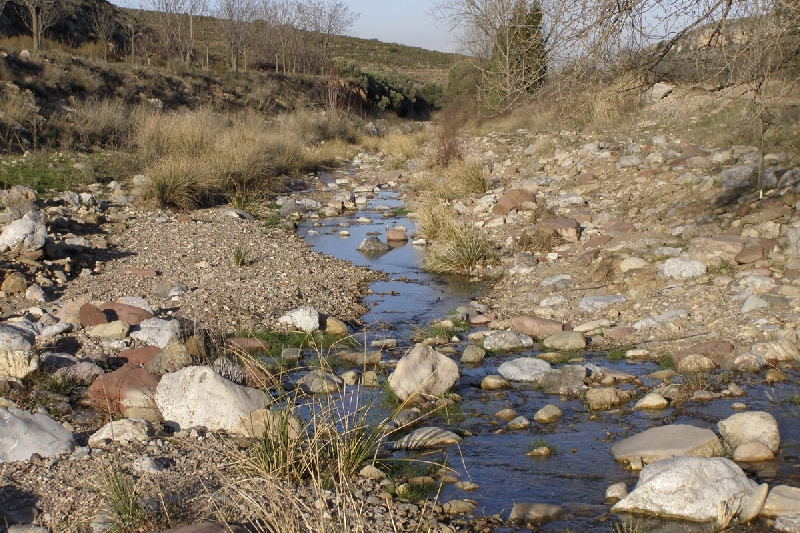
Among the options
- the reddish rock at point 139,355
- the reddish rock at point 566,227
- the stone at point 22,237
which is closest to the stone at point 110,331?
the reddish rock at point 139,355

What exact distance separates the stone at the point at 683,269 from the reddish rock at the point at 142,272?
485cm

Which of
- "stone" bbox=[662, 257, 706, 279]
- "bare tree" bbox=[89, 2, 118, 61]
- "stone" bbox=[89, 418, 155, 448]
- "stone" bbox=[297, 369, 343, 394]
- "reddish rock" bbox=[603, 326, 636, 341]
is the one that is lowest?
"stone" bbox=[297, 369, 343, 394]

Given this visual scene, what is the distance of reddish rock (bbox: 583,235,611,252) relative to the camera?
7.90 metres

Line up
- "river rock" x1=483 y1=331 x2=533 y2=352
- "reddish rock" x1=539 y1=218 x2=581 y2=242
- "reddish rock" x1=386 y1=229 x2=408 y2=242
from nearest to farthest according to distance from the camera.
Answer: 1. "river rock" x1=483 y1=331 x2=533 y2=352
2. "reddish rock" x1=539 y1=218 x2=581 y2=242
3. "reddish rock" x1=386 y1=229 x2=408 y2=242

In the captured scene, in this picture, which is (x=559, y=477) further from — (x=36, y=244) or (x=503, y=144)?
(x=503, y=144)

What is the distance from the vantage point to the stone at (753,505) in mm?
2994

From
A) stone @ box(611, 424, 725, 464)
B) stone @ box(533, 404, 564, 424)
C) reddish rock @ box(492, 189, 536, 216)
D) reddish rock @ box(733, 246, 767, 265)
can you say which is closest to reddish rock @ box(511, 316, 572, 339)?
stone @ box(533, 404, 564, 424)

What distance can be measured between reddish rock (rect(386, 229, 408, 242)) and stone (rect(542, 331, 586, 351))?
482cm

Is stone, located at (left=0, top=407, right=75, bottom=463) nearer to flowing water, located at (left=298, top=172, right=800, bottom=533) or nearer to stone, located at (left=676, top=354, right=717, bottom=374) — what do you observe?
flowing water, located at (left=298, top=172, right=800, bottom=533)

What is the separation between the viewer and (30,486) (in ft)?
10.1

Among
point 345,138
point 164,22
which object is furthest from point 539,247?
point 164,22

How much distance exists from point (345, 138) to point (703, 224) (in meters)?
17.7

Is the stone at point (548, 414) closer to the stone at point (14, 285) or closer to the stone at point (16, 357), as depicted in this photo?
the stone at point (16, 357)

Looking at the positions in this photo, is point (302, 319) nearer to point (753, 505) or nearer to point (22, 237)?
point (22, 237)
